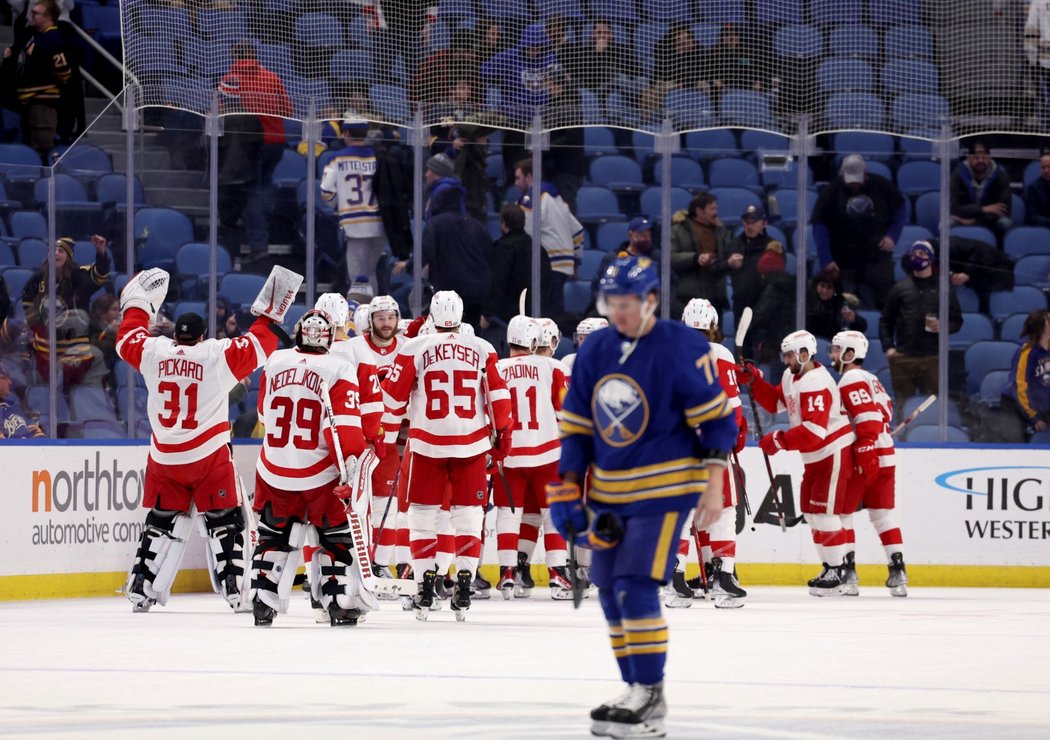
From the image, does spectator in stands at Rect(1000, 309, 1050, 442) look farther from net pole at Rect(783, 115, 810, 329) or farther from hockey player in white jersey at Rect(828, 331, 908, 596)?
net pole at Rect(783, 115, 810, 329)

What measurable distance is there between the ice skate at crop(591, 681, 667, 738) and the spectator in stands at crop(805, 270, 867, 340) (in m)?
7.67

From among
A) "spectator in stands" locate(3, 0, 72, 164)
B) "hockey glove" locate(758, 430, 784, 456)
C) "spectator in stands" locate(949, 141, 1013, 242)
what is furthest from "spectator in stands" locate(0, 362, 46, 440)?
"spectator in stands" locate(949, 141, 1013, 242)

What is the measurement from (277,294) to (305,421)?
2.85ft

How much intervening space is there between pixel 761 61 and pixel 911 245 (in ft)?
5.96

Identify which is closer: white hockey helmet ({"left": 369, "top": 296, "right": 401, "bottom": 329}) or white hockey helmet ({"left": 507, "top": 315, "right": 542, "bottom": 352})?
white hockey helmet ({"left": 507, "top": 315, "right": 542, "bottom": 352})

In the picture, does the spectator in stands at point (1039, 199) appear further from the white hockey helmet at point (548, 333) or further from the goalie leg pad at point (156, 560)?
the goalie leg pad at point (156, 560)

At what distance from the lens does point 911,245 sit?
12.3m

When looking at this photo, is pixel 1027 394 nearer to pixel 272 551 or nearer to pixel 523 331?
pixel 523 331

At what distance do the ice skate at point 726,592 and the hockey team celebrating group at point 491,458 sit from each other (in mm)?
10

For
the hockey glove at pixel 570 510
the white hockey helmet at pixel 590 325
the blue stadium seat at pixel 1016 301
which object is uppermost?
the blue stadium seat at pixel 1016 301

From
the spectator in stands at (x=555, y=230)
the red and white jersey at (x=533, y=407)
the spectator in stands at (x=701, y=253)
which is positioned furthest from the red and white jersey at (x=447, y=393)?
the spectator in stands at (x=701, y=253)

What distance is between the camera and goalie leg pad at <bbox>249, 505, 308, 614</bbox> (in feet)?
26.8

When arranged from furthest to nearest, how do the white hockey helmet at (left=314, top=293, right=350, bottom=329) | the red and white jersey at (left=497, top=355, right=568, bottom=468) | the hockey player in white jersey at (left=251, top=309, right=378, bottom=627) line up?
the red and white jersey at (left=497, top=355, right=568, bottom=468) < the white hockey helmet at (left=314, top=293, right=350, bottom=329) < the hockey player in white jersey at (left=251, top=309, right=378, bottom=627)

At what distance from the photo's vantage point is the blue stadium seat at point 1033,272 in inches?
490
